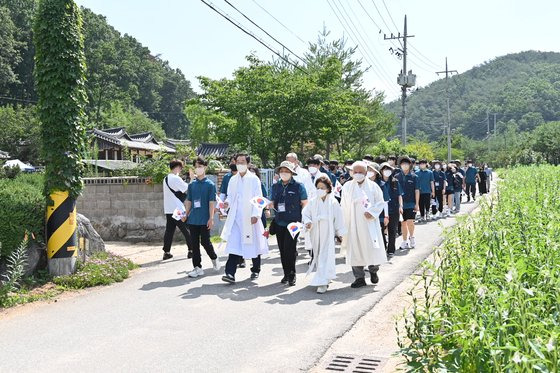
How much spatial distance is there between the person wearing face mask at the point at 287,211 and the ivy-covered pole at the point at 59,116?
312 centimetres

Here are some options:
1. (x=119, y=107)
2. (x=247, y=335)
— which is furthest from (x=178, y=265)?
(x=119, y=107)

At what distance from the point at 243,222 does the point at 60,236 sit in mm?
2731

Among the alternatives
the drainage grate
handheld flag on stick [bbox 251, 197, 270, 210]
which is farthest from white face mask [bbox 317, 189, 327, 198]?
the drainage grate

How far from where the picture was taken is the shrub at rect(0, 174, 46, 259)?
7465 mm

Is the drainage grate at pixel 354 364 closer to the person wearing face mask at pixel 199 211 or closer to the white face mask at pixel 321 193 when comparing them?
the white face mask at pixel 321 193

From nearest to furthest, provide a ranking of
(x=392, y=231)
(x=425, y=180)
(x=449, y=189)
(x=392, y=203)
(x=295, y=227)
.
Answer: (x=295, y=227), (x=392, y=231), (x=392, y=203), (x=425, y=180), (x=449, y=189)

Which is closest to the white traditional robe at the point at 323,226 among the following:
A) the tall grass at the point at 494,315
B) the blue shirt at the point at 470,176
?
the tall grass at the point at 494,315

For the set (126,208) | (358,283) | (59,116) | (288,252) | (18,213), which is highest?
(59,116)

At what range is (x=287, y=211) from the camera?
8.41 metres

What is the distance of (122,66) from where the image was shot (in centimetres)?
6894

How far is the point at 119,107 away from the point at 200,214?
2161 inches

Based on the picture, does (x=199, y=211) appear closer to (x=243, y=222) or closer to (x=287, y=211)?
(x=243, y=222)

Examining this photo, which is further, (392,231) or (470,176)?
(470,176)

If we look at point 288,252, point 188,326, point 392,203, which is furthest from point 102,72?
point 188,326
